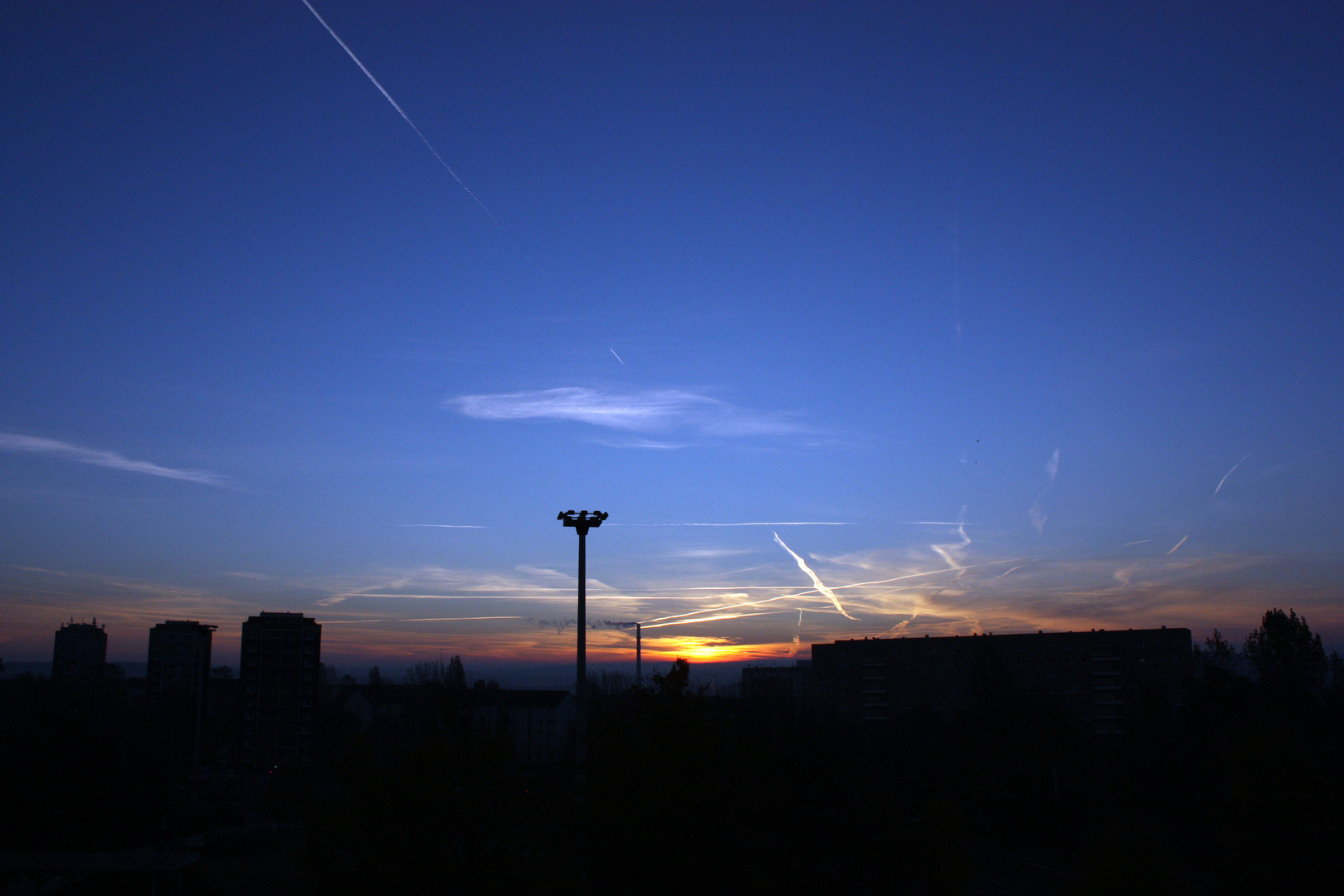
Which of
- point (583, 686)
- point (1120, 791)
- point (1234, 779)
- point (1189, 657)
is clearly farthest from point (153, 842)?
point (1189, 657)

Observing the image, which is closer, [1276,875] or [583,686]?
[583,686]

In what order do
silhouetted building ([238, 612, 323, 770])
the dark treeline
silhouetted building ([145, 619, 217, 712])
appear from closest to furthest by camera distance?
the dark treeline, silhouetted building ([238, 612, 323, 770]), silhouetted building ([145, 619, 217, 712])

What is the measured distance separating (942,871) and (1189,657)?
91.3 metres

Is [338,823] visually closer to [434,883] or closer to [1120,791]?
[434,883]

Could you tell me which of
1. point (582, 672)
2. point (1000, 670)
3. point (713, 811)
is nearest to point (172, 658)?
point (1000, 670)

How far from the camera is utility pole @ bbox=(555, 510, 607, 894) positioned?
15578 millimetres

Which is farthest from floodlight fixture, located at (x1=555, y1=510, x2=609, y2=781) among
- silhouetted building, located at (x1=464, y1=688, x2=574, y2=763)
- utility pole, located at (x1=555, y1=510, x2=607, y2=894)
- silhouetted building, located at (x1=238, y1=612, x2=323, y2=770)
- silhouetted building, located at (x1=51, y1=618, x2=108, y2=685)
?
silhouetted building, located at (x1=51, y1=618, x2=108, y2=685)

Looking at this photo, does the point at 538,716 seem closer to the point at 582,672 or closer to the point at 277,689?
the point at 277,689

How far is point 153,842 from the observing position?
46406 mm

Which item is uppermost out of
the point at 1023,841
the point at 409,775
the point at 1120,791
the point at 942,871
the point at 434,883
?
the point at 409,775

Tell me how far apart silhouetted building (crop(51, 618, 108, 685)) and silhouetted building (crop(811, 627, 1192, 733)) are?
546ft

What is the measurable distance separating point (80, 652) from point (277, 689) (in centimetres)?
13214

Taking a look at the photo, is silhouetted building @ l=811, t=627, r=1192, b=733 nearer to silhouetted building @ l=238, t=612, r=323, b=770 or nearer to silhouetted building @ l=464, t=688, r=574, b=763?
silhouetted building @ l=464, t=688, r=574, b=763

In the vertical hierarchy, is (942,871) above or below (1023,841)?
above
